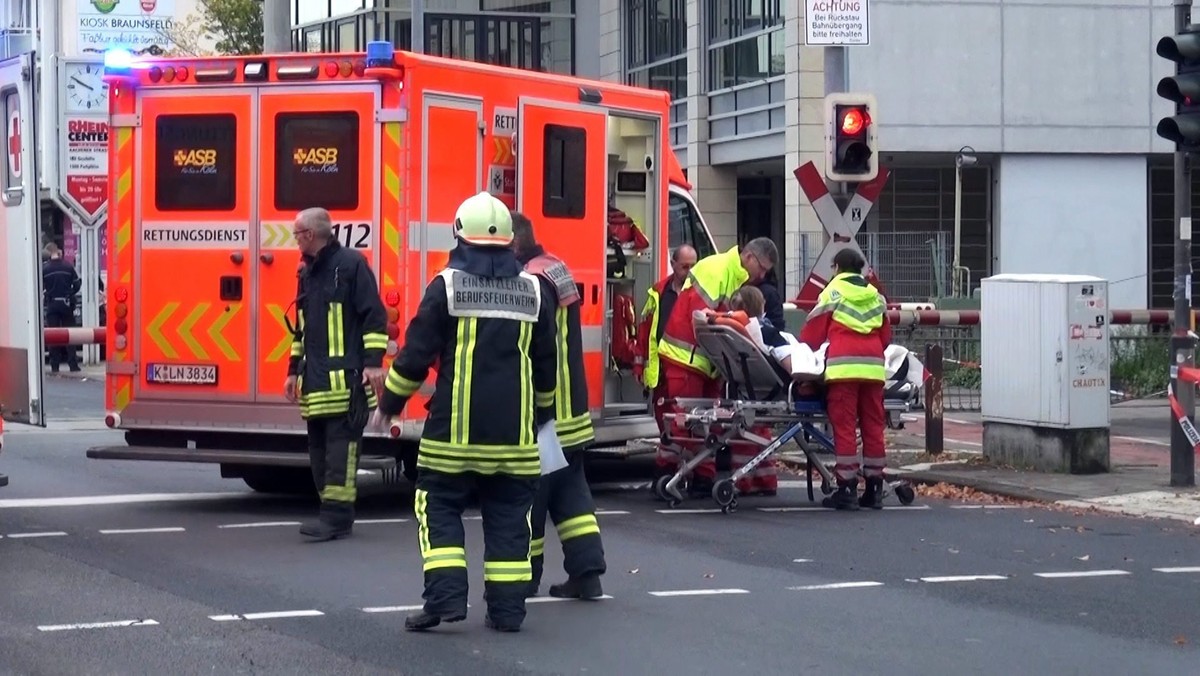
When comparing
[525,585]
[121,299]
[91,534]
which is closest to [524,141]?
[121,299]

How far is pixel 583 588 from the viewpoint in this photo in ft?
28.5

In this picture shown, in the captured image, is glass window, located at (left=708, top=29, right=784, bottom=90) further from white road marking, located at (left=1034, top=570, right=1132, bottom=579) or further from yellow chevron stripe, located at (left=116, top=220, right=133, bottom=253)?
white road marking, located at (left=1034, top=570, right=1132, bottom=579)

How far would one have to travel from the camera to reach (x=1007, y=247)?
29953 millimetres

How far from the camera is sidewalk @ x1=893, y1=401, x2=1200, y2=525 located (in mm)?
12609

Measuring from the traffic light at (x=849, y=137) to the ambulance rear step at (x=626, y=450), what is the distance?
2.73 meters

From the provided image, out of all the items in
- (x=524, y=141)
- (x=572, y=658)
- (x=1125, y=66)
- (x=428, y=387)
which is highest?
(x=1125, y=66)

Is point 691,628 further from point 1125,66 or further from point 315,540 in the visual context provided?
point 1125,66

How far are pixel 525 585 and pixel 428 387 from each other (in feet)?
13.0

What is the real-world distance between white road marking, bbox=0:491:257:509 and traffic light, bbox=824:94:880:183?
5492 millimetres

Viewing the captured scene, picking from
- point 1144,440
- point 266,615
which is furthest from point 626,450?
point 266,615

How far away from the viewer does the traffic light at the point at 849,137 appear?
49.2 feet

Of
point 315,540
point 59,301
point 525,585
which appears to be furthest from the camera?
point 59,301

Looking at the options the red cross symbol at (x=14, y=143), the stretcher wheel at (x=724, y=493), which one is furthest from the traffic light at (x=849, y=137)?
the red cross symbol at (x=14, y=143)

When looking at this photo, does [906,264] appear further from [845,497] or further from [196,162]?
[196,162]
